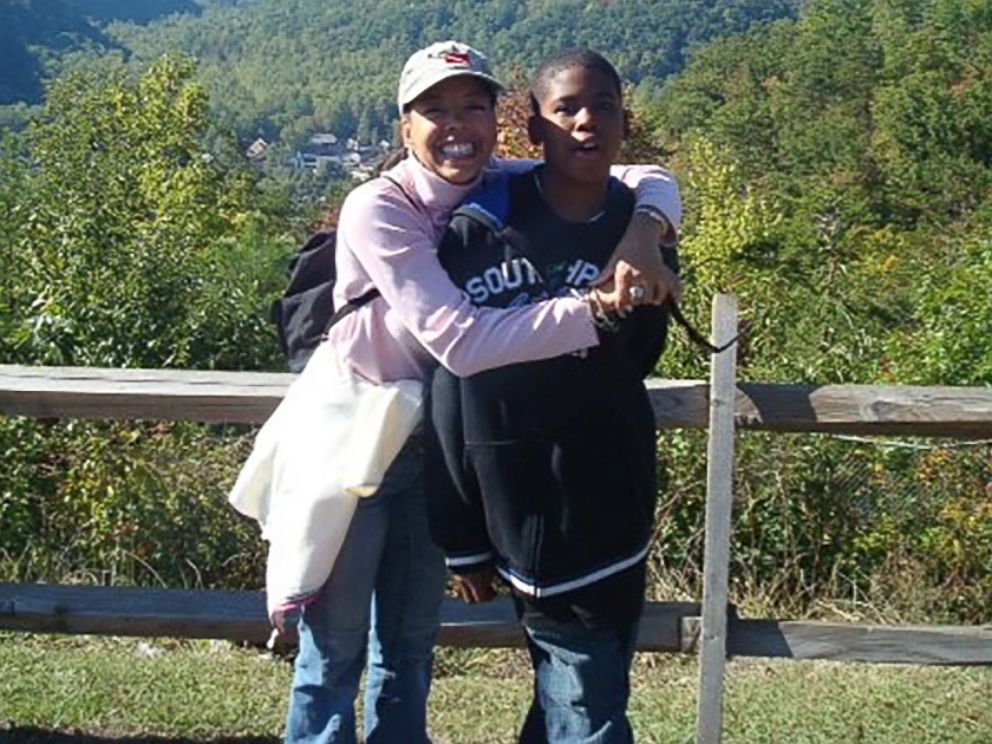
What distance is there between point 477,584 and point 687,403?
36.8 inches

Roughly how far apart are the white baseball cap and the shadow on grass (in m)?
1.87

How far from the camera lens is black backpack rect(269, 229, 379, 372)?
9.70 ft

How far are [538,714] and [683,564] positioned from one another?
8.61 feet

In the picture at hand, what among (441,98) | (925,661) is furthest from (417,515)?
(925,661)

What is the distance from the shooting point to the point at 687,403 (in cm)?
368

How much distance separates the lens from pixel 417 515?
302 cm

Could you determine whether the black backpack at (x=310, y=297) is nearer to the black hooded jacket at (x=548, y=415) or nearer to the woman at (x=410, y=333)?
the woman at (x=410, y=333)

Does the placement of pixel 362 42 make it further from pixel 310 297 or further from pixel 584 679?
pixel 584 679

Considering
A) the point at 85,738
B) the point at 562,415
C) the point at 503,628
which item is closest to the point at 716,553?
the point at 503,628

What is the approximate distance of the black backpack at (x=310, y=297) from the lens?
2.96 m

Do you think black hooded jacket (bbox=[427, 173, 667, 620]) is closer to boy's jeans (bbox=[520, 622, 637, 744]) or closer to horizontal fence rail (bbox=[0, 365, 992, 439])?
boy's jeans (bbox=[520, 622, 637, 744])

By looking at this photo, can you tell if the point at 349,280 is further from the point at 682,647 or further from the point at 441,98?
the point at 682,647

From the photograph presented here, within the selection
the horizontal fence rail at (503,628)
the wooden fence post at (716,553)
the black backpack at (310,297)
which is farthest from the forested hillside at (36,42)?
the black backpack at (310,297)

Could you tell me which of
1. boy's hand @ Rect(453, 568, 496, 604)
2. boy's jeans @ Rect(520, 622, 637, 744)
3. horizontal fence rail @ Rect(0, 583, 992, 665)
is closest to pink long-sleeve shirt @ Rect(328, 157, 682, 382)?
boy's hand @ Rect(453, 568, 496, 604)
